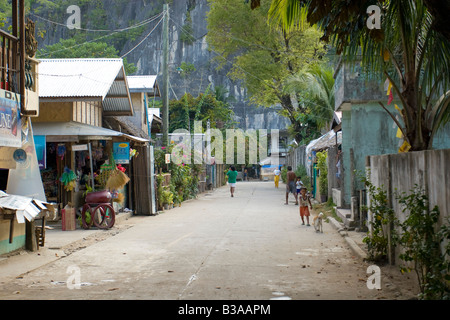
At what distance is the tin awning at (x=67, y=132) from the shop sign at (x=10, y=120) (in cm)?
368

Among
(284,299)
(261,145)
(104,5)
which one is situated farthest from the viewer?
(104,5)

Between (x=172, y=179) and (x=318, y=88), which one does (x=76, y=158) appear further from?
(x=318, y=88)

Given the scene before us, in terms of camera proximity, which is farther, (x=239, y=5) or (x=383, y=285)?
(x=239, y=5)

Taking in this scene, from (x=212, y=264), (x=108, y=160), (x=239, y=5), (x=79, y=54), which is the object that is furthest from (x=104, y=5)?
(x=212, y=264)

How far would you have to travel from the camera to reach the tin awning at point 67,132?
13375 mm

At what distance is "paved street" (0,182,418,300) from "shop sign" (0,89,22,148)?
7.94ft

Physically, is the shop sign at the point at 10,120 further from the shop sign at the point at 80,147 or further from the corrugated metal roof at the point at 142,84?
the corrugated metal roof at the point at 142,84

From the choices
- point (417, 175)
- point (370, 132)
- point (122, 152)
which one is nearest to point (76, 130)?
point (122, 152)

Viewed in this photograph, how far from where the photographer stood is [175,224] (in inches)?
592

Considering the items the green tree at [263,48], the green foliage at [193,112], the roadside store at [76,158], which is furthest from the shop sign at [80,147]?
the green foliage at [193,112]

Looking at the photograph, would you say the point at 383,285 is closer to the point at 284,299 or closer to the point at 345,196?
the point at 284,299

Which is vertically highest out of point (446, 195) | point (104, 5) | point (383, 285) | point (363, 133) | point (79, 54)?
point (104, 5)

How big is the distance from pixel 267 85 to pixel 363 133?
22206mm

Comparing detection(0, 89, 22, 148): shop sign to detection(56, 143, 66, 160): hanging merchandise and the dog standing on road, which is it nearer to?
detection(56, 143, 66, 160): hanging merchandise
